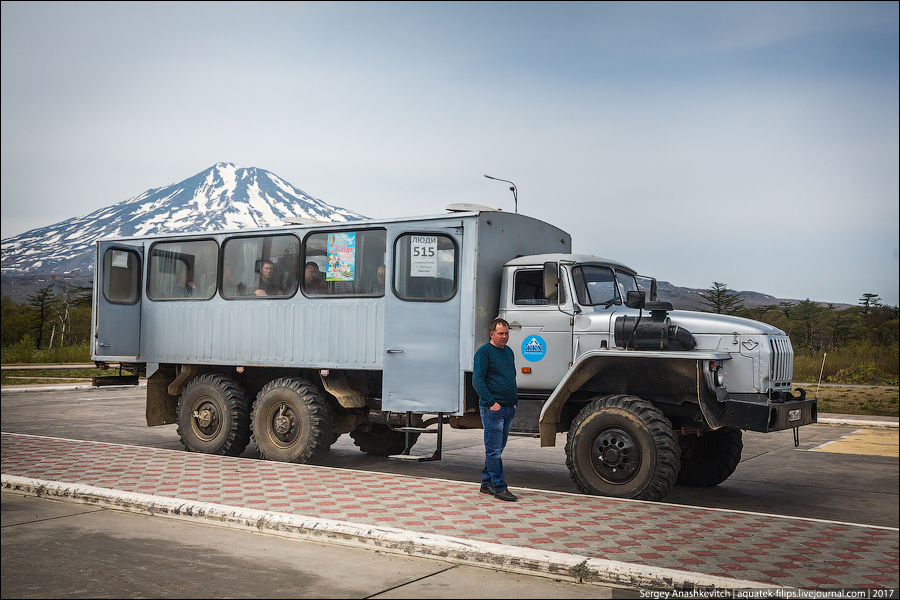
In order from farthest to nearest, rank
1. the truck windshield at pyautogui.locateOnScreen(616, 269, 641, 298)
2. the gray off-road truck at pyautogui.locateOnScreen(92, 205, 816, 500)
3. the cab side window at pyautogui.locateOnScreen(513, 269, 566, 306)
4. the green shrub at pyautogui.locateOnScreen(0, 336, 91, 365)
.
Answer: the green shrub at pyautogui.locateOnScreen(0, 336, 91, 365), the truck windshield at pyautogui.locateOnScreen(616, 269, 641, 298), the cab side window at pyautogui.locateOnScreen(513, 269, 566, 306), the gray off-road truck at pyautogui.locateOnScreen(92, 205, 816, 500)

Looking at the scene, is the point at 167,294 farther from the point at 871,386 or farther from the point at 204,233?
the point at 871,386

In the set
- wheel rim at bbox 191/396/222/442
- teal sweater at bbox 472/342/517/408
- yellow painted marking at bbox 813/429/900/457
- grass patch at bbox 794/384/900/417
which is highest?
teal sweater at bbox 472/342/517/408

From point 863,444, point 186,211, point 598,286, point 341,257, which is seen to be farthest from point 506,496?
point 186,211

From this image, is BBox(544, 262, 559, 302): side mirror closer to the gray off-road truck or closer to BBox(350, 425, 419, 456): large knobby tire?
the gray off-road truck

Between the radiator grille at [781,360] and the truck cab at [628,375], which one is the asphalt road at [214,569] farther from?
the radiator grille at [781,360]

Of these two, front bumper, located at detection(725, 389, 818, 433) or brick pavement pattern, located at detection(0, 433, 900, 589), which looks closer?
brick pavement pattern, located at detection(0, 433, 900, 589)

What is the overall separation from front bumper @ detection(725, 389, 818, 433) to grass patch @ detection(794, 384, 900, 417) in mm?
12903

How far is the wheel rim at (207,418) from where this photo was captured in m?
12.2

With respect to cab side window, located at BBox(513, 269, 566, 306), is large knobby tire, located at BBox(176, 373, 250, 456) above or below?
below

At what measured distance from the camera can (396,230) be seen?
10.7m

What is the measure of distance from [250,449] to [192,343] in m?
2.10

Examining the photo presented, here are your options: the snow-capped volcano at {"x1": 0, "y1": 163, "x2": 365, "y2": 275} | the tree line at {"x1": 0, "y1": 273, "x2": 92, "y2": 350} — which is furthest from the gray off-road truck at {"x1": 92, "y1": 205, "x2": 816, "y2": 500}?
the snow-capped volcano at {"x1": 0, "y1": 163, "x2": 365, "y2": 275}

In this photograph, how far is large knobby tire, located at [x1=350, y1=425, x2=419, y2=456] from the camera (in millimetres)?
12898

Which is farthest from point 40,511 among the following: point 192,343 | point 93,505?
point 192,343
